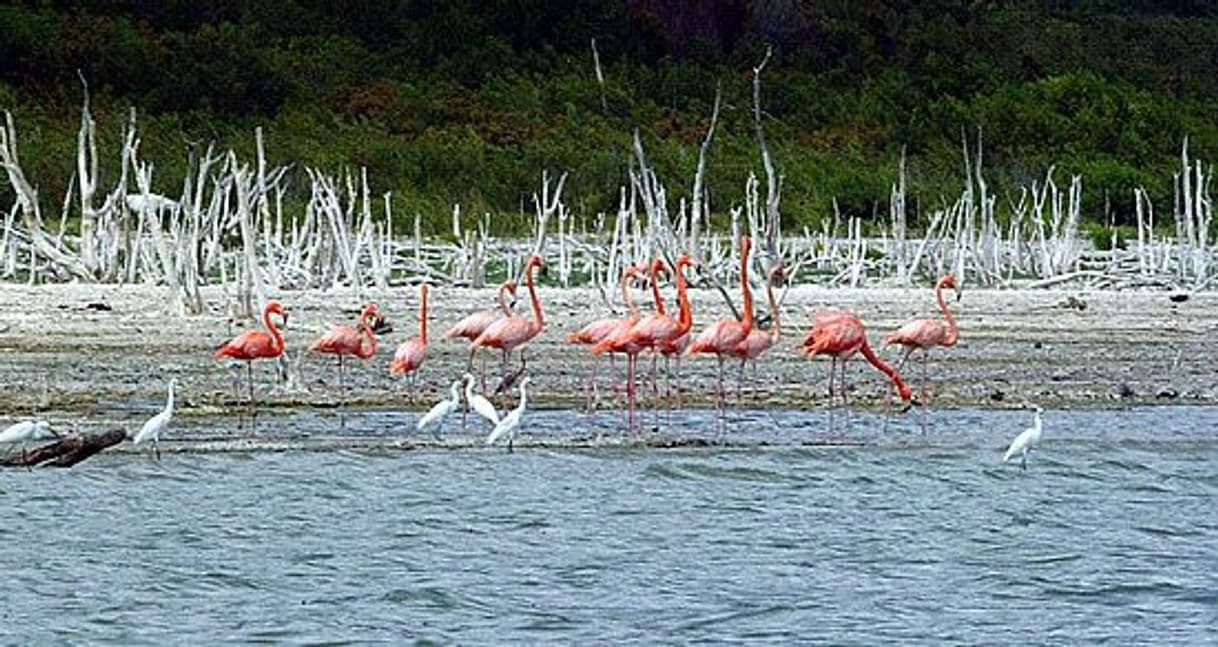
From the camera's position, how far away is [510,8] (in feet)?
171

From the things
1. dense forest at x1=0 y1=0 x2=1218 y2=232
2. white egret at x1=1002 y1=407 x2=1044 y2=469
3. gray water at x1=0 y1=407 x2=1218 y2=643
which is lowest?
gray water at x1=0 y1=407 x2=1218 y2=643

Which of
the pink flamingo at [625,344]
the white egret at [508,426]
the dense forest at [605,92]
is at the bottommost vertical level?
the white egret at [508,426]

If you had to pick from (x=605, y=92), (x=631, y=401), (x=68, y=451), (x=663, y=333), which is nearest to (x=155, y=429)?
(x=68, y=451)

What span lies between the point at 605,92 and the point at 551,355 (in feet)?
77.9

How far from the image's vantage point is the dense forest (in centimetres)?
4212

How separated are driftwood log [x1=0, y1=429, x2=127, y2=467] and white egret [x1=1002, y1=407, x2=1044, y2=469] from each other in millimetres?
4192

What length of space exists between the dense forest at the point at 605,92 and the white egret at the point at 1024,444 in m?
24.7

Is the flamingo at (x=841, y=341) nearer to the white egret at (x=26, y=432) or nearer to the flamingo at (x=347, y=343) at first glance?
the flamingo at (x=347, y=343)

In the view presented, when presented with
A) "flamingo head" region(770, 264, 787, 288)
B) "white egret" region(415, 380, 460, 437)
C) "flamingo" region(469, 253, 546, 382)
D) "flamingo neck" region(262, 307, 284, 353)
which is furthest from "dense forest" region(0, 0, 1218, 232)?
"white egret" region(415, 380, 460, 437)

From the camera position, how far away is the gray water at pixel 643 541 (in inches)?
354

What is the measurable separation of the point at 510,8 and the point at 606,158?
33.7 feet

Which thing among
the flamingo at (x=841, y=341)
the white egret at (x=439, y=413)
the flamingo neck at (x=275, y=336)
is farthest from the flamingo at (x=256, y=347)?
the flamingo at (x=841, y=341)

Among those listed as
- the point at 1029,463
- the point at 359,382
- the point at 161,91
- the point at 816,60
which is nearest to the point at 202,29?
the point at 161,91

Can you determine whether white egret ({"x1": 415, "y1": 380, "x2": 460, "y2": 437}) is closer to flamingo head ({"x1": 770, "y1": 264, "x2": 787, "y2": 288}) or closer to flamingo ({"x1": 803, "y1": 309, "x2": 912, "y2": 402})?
flamingo ({"x1": 803, "y1": 309, "x2": 912, "y2": 402})
